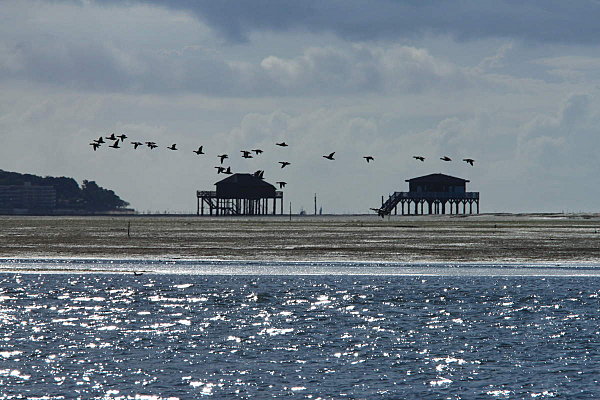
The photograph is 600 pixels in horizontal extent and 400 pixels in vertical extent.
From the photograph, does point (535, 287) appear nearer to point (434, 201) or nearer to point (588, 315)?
point (588, 315)

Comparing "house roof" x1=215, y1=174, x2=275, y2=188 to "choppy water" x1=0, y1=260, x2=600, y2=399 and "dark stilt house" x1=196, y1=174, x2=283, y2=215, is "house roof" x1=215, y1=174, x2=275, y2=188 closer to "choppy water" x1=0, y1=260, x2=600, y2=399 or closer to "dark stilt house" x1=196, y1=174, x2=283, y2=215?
"dark stilt house" x1=196, y1=174, x2=283, y2=215

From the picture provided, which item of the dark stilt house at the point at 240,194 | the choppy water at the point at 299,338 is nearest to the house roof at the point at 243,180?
the dark stilt house at the point at 240,194

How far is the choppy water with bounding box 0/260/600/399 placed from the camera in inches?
758

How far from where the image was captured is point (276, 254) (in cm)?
5397

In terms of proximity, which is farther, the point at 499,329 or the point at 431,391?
the point at 499,329

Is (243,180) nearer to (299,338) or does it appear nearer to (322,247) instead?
(322,247)

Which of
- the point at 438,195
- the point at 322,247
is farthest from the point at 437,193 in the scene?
the point at 322,247

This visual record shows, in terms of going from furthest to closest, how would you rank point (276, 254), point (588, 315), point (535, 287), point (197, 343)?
point (276, 254)
point (535, 287)
point (588, 315)
point (197, 343)

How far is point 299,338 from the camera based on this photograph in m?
25.0

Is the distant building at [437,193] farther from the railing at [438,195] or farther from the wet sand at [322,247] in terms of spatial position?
the wet sand at [322,247]

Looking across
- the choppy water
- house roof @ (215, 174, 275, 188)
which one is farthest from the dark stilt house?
the choppy water

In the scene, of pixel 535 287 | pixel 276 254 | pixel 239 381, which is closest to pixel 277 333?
pixel 239 381

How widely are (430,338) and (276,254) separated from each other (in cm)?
2914

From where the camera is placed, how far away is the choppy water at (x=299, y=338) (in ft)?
63.2
